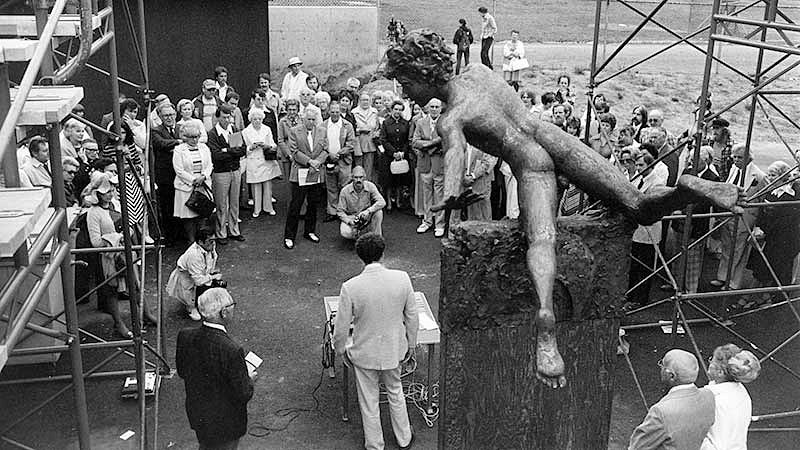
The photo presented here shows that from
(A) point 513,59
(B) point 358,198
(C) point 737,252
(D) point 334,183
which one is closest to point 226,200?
(D) point 334,183

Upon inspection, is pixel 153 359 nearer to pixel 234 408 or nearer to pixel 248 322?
pixel 248 322

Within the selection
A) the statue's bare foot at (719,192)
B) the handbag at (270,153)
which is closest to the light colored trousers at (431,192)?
the handbag at (270,153)

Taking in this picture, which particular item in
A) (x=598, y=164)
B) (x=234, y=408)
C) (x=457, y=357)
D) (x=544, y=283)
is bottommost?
(x=234, y=408)

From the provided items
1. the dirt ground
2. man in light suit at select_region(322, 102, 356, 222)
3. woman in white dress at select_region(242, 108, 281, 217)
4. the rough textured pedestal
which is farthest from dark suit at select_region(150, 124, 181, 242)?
the rough textured pedestal

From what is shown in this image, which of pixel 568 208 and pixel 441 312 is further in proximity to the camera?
pixel 568 208

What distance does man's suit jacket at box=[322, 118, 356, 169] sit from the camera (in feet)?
35.9

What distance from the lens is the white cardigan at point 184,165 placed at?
32.2 feet

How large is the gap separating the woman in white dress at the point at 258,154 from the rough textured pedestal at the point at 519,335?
6982mm

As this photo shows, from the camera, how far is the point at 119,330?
8258 millimetres

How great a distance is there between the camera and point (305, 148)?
425 inches

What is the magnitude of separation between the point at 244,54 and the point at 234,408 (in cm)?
1061

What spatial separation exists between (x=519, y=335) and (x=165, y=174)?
6.78 metres

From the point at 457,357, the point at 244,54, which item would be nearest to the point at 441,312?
the point at 457,357

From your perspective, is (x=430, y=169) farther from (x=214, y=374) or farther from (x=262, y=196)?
(x=214, y=374)
